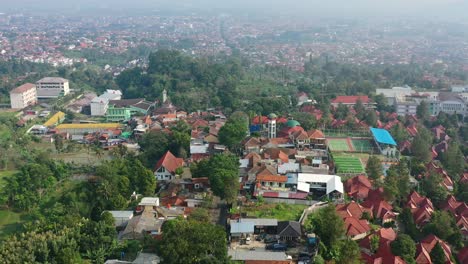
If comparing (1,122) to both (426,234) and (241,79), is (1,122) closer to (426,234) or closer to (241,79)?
(241,79)

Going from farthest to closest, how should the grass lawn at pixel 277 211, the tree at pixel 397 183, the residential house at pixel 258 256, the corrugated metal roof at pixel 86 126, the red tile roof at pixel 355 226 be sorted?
the corrugated metal roof at pixel 86 126 < the tree at pixel 397 183 < the grass lawn at pixel 277 211 < the red tile roof at pixel 355 226 < the residential house at pixel 258 256

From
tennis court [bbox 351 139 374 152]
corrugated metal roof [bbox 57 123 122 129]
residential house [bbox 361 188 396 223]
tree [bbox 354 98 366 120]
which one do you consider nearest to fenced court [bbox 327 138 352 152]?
tennis court [bbox 351 139 374 152]

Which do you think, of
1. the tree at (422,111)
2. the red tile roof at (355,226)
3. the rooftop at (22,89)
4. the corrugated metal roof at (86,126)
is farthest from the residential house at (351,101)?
the rooftop at (22,89)

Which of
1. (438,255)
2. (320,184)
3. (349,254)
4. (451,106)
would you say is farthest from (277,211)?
(451,106)

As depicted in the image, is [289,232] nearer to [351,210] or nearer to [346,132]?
[351,210]

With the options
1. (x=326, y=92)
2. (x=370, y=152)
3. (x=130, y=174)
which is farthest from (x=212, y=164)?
(x=326, y=92)

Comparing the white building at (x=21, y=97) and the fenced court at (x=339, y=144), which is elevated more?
the white building at (x=21, y=97)

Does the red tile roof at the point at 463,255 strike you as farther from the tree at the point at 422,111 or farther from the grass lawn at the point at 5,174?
the grass lawn at the point at 5,174
